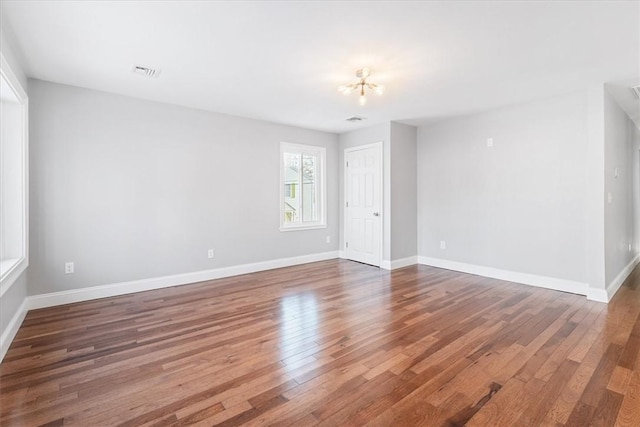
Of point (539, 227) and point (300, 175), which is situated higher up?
point (300, 175)

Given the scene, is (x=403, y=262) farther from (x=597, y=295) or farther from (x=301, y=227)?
(x=597, y=295)

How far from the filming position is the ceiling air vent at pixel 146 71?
2.96 m

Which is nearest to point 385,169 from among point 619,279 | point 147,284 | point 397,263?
point 397,263

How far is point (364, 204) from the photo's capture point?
5441mm

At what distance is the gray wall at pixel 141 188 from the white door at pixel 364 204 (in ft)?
4.36

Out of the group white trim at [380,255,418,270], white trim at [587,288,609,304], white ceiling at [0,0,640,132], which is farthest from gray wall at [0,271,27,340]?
white trim at [587,288,609,304]

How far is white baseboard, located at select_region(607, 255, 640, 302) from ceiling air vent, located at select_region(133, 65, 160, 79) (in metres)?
5.35

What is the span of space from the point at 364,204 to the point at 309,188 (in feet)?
3.44

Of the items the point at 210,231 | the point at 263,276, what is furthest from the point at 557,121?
the point at 210,231

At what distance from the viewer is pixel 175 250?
414 cm

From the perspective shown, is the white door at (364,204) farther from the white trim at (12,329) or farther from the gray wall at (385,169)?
the white trim at (12,329)

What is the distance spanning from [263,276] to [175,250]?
1270 mm

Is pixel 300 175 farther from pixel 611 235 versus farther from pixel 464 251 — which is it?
pixel 611 235

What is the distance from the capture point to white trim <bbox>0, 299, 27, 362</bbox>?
2272mm
